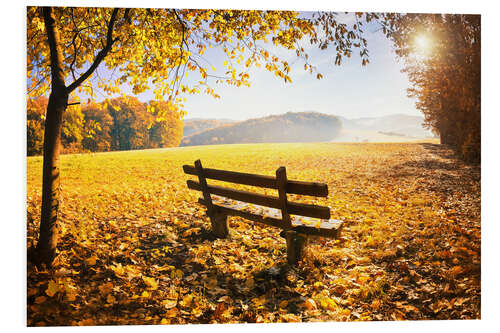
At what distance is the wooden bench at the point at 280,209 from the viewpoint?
2730 mm

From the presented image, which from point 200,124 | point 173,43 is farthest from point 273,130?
point 173,43

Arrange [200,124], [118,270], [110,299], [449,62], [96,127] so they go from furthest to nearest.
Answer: [200,124], [449,62], [96,127], [118,270], [110,299]

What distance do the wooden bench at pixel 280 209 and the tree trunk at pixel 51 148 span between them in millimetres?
1608

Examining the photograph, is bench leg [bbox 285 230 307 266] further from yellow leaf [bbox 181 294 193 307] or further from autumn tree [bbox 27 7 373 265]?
autumn tree [bbox 27 7 373 265]

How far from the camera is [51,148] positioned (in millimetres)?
2846

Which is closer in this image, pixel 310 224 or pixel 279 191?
pixel 279 191

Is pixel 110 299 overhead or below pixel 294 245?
below

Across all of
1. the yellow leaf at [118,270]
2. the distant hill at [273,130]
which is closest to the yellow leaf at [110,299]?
the yellow leaf at [118,270]

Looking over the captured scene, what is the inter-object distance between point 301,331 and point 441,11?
5.15 meters

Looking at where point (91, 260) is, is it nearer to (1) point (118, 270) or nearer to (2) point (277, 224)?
(1) point (118, 270)

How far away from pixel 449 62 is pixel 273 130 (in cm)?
387

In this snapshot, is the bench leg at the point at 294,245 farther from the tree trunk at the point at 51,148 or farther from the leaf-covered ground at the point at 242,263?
the tree trunk at the point at 51,148

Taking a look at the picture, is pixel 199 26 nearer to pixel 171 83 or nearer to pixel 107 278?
pixel 171 83
